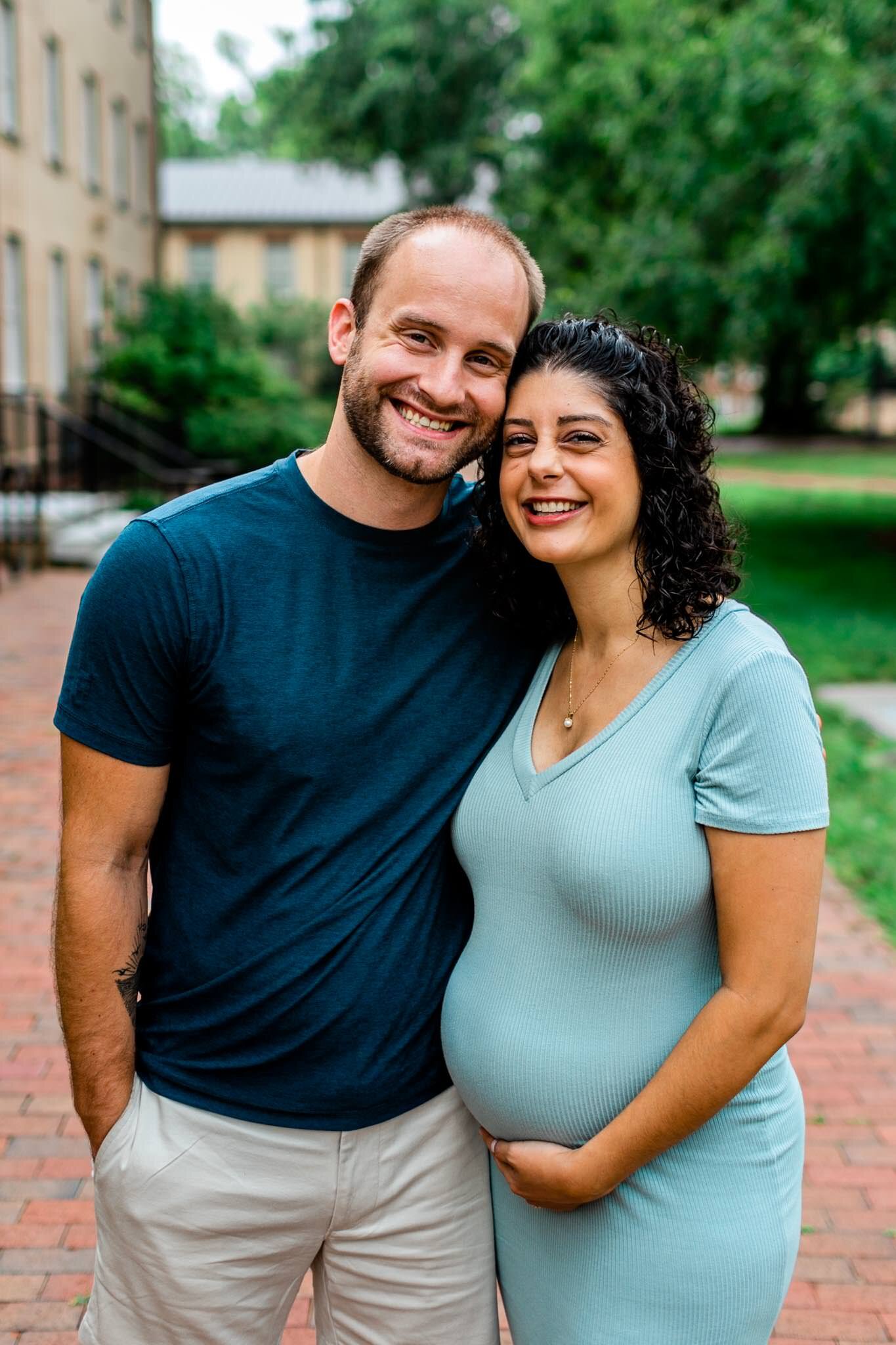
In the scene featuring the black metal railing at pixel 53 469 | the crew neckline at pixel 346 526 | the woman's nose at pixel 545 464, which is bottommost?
the black metal railing at pixel 53 469

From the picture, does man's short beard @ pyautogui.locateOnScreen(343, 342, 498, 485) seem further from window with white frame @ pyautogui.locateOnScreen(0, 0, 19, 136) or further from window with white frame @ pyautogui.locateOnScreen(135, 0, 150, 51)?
window with white frame @ pyautogui.locateOnScreen(135, 0, 150, 51)

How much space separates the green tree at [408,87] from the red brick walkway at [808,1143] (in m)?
25.1

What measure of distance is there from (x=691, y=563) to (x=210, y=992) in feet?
3.37

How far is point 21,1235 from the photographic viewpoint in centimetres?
333

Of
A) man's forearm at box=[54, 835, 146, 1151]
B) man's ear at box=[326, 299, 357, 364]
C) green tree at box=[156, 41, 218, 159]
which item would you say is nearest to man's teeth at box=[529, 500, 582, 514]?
man's ear at box=[326, 299, 357, 364]

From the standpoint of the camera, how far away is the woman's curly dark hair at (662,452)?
1971 mm

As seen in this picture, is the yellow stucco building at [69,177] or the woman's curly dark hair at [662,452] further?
the yellow stucco building at [69,177]

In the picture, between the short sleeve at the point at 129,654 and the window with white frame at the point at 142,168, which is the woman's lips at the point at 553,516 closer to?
the short sleeve at the point at 129,654

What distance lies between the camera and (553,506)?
2.02m

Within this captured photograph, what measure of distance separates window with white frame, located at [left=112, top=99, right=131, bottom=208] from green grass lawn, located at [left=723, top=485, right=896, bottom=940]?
→ 13.4 meters

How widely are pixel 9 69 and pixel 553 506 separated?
1985 centimetres

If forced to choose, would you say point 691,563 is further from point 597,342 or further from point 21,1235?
point 21,1235

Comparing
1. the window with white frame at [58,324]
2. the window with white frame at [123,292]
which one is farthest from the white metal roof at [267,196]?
the window with white frame at [58,324]

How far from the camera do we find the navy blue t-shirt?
1966 mm
